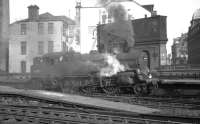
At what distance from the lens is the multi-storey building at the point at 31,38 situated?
41281mm

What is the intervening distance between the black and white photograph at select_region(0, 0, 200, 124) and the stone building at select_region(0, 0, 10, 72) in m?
0.14

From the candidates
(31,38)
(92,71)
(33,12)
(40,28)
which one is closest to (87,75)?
(92,71)

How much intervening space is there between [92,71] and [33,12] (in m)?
25.6

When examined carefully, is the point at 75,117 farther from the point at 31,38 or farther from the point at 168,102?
the point at 31,38

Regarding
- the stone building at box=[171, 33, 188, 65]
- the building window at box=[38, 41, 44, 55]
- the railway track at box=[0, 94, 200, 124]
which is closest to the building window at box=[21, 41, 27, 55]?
the building window at box=[38, 41, 44, 55]

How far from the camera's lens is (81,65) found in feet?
72.0

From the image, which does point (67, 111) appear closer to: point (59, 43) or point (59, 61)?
point (59, 61)

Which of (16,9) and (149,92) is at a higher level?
(16,9)

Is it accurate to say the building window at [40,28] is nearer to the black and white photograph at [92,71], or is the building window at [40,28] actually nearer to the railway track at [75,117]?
the black and white photograph at [92,71]

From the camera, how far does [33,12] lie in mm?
43188

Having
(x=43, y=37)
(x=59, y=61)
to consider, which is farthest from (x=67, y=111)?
(x=43, y=37)

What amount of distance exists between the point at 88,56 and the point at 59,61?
281cm

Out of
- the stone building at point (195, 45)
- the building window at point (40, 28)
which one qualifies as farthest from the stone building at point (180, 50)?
the building window at point (40, 28)

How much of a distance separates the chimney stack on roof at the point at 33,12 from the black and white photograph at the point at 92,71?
0.17 m
